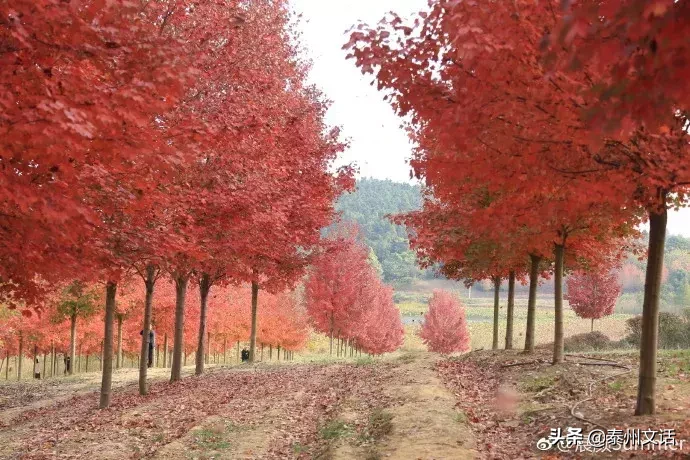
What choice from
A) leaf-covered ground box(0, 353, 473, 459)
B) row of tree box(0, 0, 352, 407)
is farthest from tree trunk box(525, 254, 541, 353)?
row of tree box(0, 0, 352, 407)

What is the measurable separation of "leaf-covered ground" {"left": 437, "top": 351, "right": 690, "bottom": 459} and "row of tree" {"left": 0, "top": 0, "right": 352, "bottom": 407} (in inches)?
222

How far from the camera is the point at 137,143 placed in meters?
6.37

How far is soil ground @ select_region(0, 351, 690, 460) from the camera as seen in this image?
25.7ft

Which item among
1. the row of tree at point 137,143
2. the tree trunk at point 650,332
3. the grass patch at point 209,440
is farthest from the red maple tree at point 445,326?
the tree trunk at point 650,332

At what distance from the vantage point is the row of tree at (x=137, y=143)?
5.61m

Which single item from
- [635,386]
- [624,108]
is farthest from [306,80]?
[624,108]

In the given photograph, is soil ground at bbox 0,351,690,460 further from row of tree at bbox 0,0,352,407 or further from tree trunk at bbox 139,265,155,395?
row of tree at bbox 0,0,352,407

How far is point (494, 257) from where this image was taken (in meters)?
17.8

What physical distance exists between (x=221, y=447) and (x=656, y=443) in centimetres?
589

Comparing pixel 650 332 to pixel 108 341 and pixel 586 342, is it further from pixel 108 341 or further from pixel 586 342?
pixel 586 342

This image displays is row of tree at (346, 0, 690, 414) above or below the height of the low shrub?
above

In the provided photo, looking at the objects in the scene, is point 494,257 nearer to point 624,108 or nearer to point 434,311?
point 624,108

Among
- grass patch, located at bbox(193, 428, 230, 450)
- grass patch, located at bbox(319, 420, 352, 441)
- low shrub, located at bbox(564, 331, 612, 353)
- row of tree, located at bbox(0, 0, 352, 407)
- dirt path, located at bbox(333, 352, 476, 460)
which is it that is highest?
row of tree, located at bbox(0, 0, 352, 407)

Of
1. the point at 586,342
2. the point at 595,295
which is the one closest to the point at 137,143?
the point at 586,342
